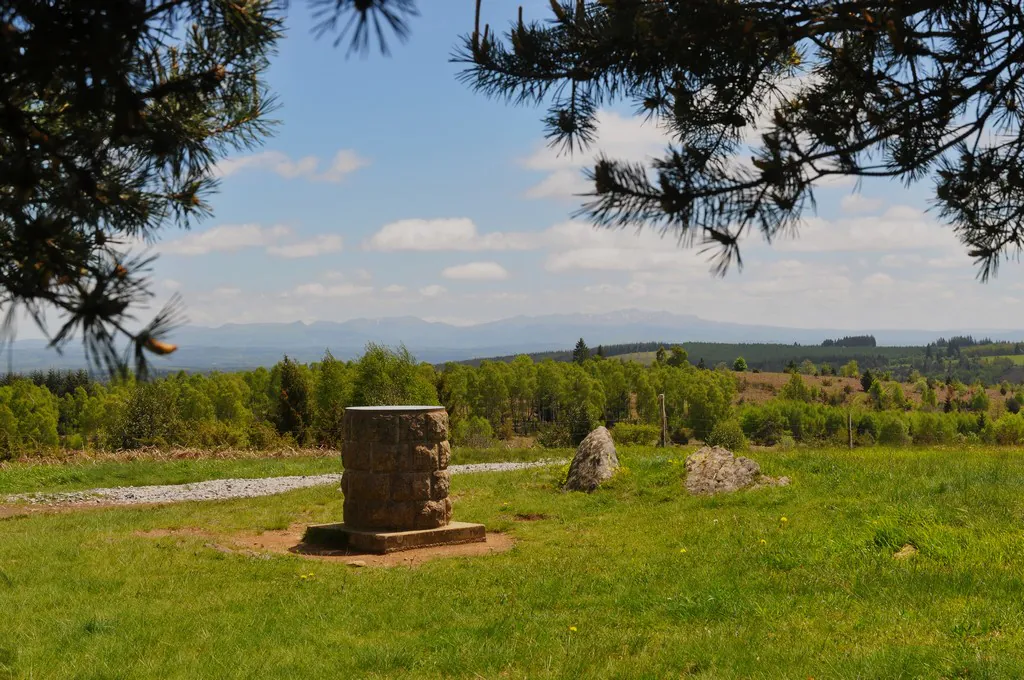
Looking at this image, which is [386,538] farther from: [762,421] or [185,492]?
[762,421]

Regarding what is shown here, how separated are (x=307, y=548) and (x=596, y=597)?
4766mm

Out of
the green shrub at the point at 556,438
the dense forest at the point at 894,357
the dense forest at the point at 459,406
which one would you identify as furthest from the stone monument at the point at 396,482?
the dense forest at the point at 894,357

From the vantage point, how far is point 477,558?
10633 millimetres

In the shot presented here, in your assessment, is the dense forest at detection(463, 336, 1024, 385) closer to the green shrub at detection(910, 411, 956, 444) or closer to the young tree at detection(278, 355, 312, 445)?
the green shrub at detection(910, 411, 956, 444)

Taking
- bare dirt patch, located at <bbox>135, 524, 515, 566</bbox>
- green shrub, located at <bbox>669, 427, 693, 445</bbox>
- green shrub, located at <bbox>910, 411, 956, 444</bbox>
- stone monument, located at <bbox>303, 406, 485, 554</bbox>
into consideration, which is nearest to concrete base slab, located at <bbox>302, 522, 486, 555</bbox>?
stone monument, located at <bbox>303, 406, 485, 554</bbox>

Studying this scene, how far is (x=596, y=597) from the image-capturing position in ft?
27.1

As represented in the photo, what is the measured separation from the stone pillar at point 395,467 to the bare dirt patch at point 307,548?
0.58 m

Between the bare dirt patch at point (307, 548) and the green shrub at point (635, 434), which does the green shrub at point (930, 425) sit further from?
the bare dirt patch at point (307, 548)

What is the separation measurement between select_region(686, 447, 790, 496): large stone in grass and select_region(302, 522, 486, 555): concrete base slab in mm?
3529

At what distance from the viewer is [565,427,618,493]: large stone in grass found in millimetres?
14898

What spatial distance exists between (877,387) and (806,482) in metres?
78.9

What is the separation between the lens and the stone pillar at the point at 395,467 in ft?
38.7

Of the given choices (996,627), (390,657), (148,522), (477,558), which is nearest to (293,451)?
(148,522)

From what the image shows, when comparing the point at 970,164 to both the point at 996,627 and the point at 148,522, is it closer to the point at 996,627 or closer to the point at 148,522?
the point at 996,627
